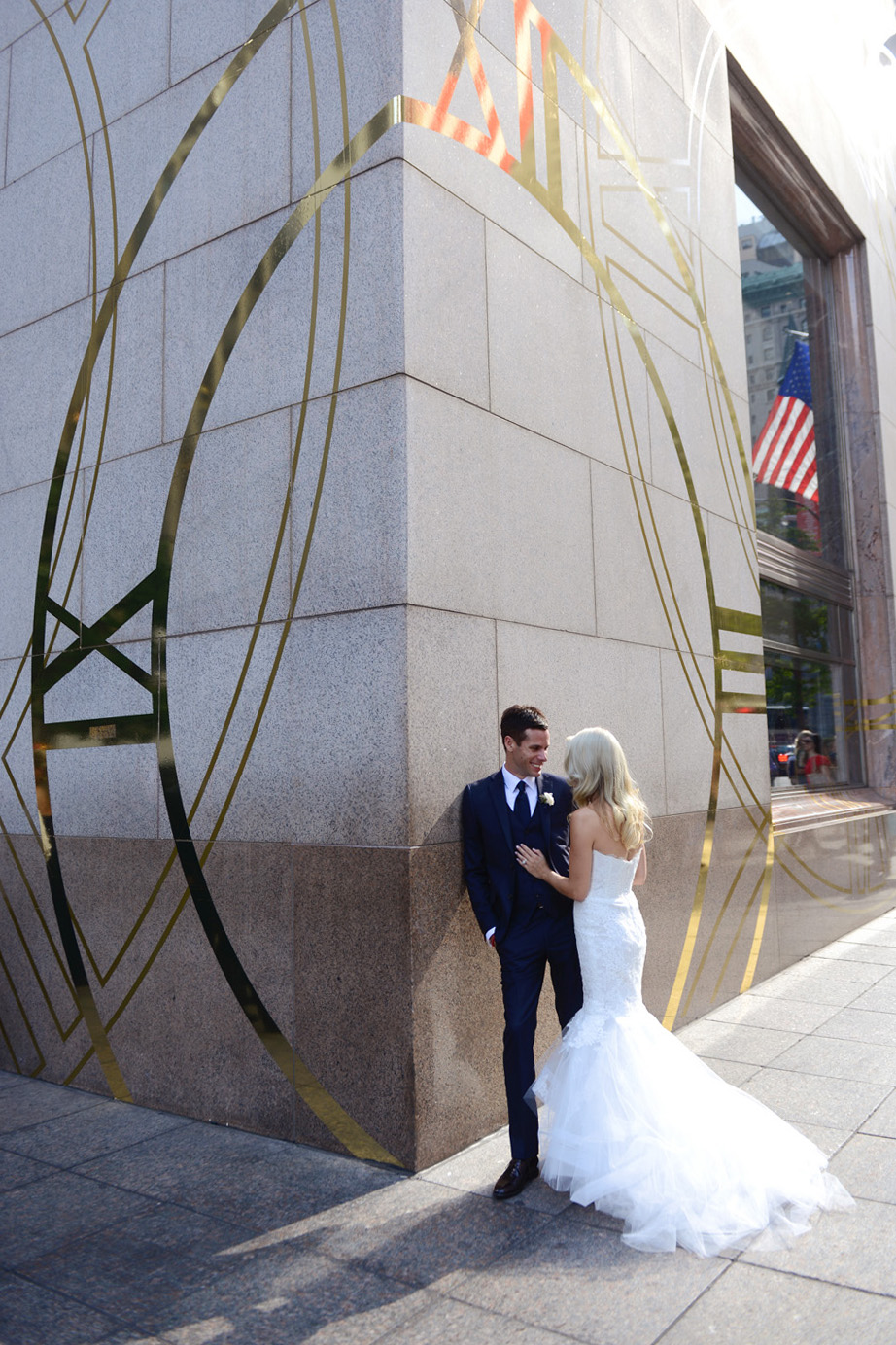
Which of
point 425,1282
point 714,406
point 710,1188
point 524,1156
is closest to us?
point 425,1282

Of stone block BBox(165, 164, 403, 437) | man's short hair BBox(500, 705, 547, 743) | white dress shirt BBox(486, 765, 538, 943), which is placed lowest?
white dress shirt BBox(486, 765, 538, 943)

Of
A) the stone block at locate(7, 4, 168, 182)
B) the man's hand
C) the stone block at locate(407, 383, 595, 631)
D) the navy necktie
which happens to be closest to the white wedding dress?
the man's hand

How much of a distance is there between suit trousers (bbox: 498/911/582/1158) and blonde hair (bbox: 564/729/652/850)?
1.95 ft

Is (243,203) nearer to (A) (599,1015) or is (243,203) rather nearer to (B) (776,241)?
(A) (599,1015)

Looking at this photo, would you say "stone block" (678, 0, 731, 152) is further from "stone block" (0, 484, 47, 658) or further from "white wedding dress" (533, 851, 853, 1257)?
"white wedding dress" (533, 851, 853, 1257)

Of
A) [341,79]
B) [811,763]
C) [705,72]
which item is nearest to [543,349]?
[341,79]

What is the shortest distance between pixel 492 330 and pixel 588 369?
1184 millimetres

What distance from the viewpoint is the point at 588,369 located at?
684 cm

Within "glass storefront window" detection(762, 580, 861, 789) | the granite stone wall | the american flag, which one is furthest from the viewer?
the american flag

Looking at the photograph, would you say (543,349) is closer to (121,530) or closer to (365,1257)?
(121,530)

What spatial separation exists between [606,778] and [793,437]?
8.86m

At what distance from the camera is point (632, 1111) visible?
4352 millimetres

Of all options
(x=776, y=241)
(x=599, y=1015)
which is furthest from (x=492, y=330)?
(x=776, y=241)

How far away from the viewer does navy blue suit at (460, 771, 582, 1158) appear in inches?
185
